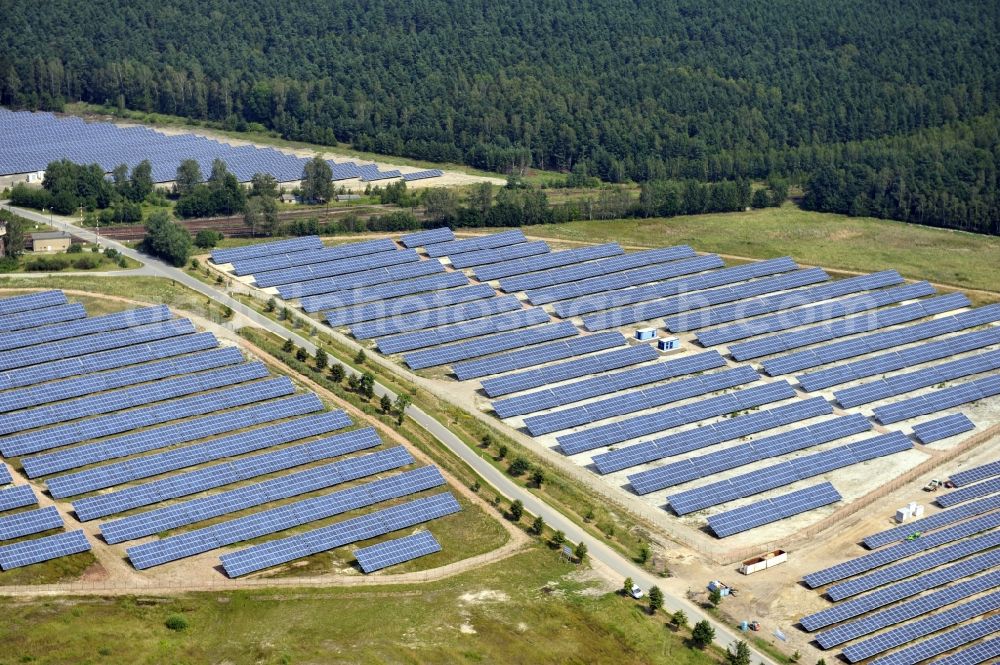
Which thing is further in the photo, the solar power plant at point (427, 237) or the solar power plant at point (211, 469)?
the solar power plant at point (427, 237)

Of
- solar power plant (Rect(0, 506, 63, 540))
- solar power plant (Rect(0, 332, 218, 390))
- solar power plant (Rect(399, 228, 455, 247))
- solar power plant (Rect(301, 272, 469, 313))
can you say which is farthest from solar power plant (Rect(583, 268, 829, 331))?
solar power plant (Rect(0, 506, 63, 540))

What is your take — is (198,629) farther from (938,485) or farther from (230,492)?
(938,485)

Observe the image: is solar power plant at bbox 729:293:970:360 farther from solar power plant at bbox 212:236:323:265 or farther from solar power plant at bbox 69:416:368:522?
solar power plant at bbox 212:236:323:265

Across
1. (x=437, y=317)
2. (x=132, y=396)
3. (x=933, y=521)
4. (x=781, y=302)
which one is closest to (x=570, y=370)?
(x=437, y=317)

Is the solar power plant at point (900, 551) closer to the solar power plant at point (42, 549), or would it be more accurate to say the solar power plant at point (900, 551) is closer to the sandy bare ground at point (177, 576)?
the sandy bare ground at point (177, 576)

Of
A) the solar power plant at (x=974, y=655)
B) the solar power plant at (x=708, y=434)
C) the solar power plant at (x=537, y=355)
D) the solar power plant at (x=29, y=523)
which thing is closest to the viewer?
the solar power plant at (x=974, y=655)

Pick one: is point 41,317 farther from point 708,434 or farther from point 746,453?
point 746,453

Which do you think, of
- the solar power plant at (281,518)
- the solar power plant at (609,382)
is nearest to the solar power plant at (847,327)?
the solar power plant at (609,382)

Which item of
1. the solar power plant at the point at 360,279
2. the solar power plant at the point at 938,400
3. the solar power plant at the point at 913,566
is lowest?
the solar power plant at the point at 913,566
